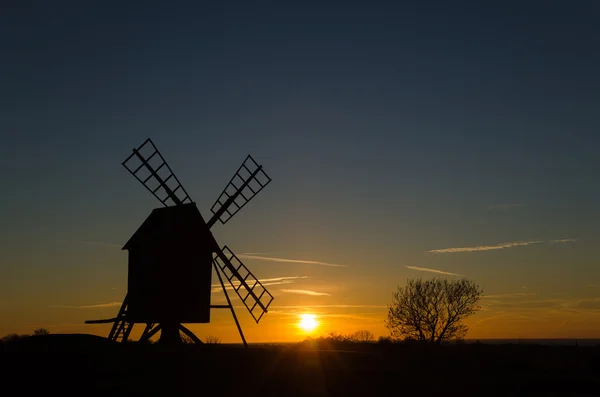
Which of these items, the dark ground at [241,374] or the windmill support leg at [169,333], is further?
the windmill support leg at [169,333]

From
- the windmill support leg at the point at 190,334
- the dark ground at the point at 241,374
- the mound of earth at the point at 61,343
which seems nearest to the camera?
the dark ground at the point at 241,374

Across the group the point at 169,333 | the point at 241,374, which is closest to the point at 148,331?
A: the point at 169,333

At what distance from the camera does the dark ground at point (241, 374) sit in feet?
80.4

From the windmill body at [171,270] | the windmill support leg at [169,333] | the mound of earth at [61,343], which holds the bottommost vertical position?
the mound of earth at [61,343]

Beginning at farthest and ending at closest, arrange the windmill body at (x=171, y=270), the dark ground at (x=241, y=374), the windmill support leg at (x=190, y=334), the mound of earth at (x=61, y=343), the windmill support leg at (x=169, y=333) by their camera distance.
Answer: the windmill support leg at (x=190, y=334) → the windmill support leg at (x=169, y=333) → the windmill body at (x=171, y=270) → the mound of earth at (x=61, y=343) → the dark ground at (x=241, y=374)

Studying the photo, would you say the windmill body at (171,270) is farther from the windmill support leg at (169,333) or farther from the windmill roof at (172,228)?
the windmill support leg at (169,333)

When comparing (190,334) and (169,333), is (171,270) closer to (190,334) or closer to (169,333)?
(169,333)

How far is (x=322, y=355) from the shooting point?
102 ft

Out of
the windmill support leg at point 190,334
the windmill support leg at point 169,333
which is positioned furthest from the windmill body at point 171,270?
the windmill support leg at point 190,334

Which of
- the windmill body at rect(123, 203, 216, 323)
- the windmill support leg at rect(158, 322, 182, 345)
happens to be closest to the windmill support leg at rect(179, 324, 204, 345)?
the windmill support leg at rect(158, 322, 182, 345)

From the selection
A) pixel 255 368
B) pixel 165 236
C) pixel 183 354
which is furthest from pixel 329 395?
pixel 165 236

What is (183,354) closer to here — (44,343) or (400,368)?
(44,343)

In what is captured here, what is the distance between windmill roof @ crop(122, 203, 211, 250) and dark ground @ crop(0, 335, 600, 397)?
662 cm

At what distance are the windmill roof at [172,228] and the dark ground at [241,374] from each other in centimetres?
662
